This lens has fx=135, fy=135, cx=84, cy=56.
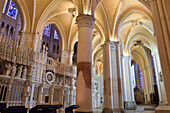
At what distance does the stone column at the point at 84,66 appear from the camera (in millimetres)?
6043

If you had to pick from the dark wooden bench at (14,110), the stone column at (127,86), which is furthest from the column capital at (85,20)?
the stone column at (127,86)

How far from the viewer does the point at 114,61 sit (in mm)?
11484

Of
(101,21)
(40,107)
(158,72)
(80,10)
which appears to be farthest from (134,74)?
(40,107)

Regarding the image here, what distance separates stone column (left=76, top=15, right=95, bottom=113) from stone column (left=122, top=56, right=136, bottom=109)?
408 inches

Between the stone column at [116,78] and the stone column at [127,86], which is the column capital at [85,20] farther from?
the stone column at [127,86]

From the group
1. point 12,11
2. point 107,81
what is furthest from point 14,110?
point 12,11

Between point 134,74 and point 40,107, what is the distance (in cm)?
3203

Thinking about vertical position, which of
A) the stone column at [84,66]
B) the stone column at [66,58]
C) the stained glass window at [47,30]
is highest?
the stained glass window at [47,30]

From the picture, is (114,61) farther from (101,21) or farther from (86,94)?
(86,94)

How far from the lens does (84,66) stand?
6.52 metres

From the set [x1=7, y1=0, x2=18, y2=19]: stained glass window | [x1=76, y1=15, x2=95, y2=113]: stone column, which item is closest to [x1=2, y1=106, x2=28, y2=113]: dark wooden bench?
[x1=76, y1=15, x2=95, y2=113]: stone column

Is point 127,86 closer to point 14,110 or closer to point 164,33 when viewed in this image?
point 164,33

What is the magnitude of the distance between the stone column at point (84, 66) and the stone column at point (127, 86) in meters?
10.4

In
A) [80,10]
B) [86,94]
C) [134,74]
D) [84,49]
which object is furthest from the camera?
[134,74]
